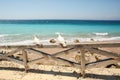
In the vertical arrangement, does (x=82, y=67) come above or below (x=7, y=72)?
above

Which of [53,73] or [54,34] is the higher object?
[53,73]

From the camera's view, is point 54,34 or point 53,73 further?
point 54,34

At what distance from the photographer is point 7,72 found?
8.46 metres

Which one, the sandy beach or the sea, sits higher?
the sandy beach

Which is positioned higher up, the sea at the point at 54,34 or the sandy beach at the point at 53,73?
the sandy beach at the point at 53,73

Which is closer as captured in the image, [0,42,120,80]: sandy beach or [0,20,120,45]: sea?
[0,42,120,80]: sandy beach

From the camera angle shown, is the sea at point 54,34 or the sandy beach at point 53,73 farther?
the sea at point 54,34

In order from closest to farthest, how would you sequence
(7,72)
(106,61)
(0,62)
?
(106,61) < (7,72) < (0,62)

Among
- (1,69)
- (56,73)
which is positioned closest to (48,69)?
(56,73)

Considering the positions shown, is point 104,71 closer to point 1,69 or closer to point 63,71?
point 63,71

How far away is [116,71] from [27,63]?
3.63 meters

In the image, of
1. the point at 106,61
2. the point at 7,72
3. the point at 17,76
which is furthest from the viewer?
the point at 7,72

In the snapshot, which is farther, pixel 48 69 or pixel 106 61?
pixel 48 69

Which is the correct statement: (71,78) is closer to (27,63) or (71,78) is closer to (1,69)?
(27,63)
